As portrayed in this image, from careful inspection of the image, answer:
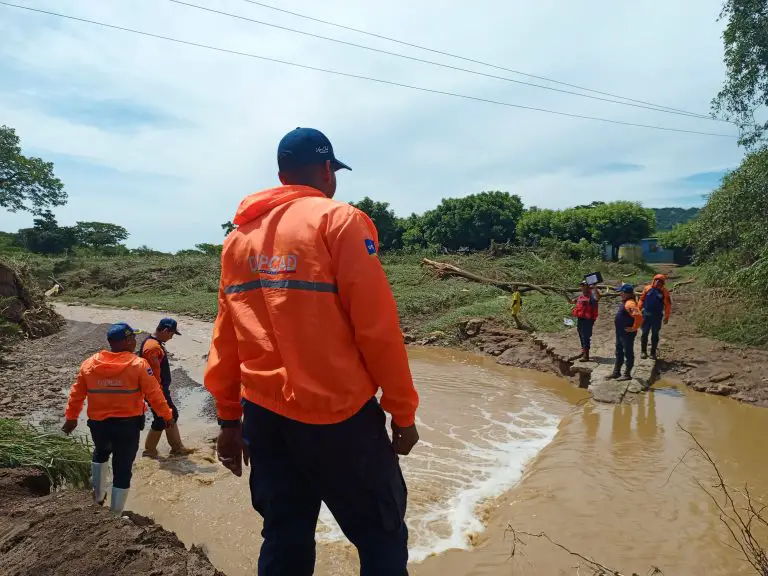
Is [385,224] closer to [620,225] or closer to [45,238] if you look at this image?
[620,225]

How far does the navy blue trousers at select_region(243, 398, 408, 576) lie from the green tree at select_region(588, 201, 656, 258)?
1262 inches

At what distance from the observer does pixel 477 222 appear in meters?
33.9

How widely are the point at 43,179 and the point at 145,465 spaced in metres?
28.9

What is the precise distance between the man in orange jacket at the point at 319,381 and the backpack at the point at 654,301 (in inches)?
358

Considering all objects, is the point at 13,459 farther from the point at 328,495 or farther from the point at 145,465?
the point at 328,495

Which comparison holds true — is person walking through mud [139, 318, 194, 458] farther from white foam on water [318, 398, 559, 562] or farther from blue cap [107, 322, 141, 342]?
white foam on water [318, 398, 559, 562]

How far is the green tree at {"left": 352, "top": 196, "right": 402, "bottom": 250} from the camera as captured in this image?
1494 inches

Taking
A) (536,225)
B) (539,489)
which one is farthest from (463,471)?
Answer: (536,225)

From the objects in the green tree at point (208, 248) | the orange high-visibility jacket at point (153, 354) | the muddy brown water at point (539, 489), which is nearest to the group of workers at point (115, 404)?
the muddy brown water at point (539, 489)

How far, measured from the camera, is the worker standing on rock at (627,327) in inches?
323

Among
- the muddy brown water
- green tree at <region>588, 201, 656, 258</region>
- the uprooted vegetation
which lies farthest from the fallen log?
the uprooted vegetation

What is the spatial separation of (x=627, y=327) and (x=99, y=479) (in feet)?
24.6

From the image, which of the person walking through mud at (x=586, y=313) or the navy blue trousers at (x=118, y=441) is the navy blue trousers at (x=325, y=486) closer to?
the navy blue trousers at (x=118, y=441)

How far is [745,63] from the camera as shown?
44.2 ft
